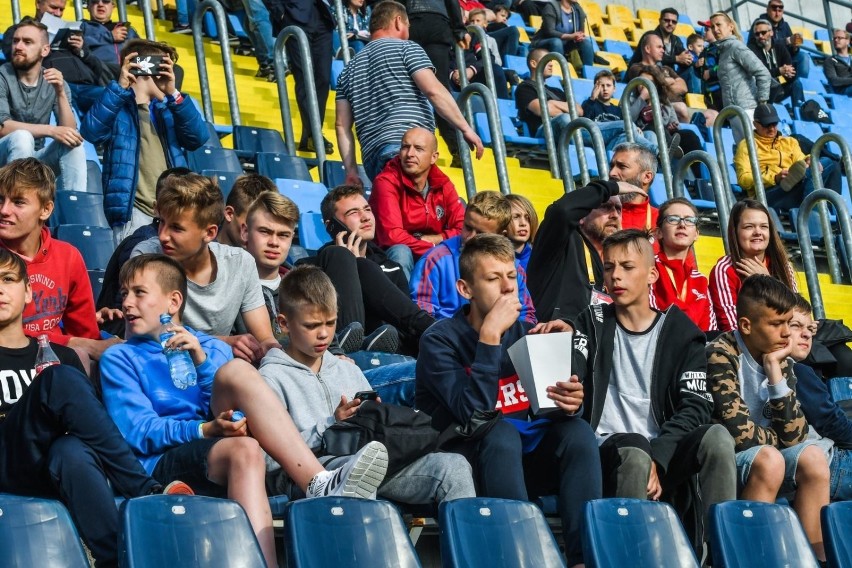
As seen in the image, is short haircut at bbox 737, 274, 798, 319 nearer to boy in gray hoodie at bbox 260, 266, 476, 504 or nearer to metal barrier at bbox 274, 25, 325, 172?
boy in gray hoodie at bbox 260, 266, 476, 504

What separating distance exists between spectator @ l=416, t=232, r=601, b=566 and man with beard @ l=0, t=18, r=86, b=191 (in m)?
2.21

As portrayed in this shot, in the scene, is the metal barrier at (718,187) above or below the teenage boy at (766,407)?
above

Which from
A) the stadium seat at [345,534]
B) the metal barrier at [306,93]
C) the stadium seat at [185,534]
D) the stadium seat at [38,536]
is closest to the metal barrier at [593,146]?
the metal barrier at [306,93]

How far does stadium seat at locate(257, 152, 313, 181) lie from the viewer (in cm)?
700

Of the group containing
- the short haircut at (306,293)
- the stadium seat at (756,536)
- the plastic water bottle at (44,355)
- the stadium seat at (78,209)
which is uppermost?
the stadium seat at (78,209)

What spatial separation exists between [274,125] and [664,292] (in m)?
3.19

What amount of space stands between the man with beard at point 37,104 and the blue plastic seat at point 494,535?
302 centimetres

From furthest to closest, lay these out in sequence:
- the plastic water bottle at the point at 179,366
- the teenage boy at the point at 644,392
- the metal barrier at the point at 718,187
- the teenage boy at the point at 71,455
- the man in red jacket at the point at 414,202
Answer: the metal barrier at the point at 718,187, the man in red jacket at the point at 414,202, the teenage boy at the point at 644,392, the plastic water bottle at the point at 179,366, the teenage boy at the point at 71,455

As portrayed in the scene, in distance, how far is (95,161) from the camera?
6.56 meters

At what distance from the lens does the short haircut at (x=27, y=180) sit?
4.49 metres

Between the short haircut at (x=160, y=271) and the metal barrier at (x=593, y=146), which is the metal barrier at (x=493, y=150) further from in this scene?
the short haircut at (x=160, y=271)

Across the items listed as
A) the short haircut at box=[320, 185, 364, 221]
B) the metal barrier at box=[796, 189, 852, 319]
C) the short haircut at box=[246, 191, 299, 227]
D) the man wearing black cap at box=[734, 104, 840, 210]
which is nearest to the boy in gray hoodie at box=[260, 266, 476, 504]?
the short haircut at box=[246, 191, 299, 227]

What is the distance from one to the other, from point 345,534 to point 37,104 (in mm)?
3565

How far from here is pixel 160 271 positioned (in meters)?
4.21
